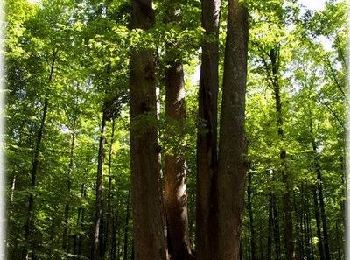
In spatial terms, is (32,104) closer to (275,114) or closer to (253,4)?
(275,114)

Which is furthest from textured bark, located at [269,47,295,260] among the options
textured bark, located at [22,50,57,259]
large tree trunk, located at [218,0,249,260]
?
textured bark, located at [22,50,57,259]

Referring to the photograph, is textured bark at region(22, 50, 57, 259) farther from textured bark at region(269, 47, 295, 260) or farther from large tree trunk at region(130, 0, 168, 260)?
large tree trunk at region(130, 0, 168, 260)

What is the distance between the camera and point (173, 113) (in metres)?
8.76

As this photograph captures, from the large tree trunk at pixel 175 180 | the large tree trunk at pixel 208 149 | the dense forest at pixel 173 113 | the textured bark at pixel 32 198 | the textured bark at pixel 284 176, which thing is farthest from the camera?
the textured bark at pixel 32 198

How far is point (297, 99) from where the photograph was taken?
19312mm

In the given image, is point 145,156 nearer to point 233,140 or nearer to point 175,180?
point 233,140

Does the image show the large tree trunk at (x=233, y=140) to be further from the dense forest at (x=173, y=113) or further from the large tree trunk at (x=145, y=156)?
the large tree trunk at (x=145, y=156)

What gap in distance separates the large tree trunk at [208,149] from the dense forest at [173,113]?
19 millimetres

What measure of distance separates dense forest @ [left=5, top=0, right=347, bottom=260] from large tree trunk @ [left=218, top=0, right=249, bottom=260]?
0.06 feet

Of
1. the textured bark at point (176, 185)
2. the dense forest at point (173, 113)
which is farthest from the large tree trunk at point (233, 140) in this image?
the textured bark at point (176, 185)

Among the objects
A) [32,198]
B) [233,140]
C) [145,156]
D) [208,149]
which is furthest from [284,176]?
[145,156]

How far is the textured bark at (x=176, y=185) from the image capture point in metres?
8.16

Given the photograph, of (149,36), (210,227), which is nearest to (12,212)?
(210,227)

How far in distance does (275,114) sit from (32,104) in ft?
32.6
